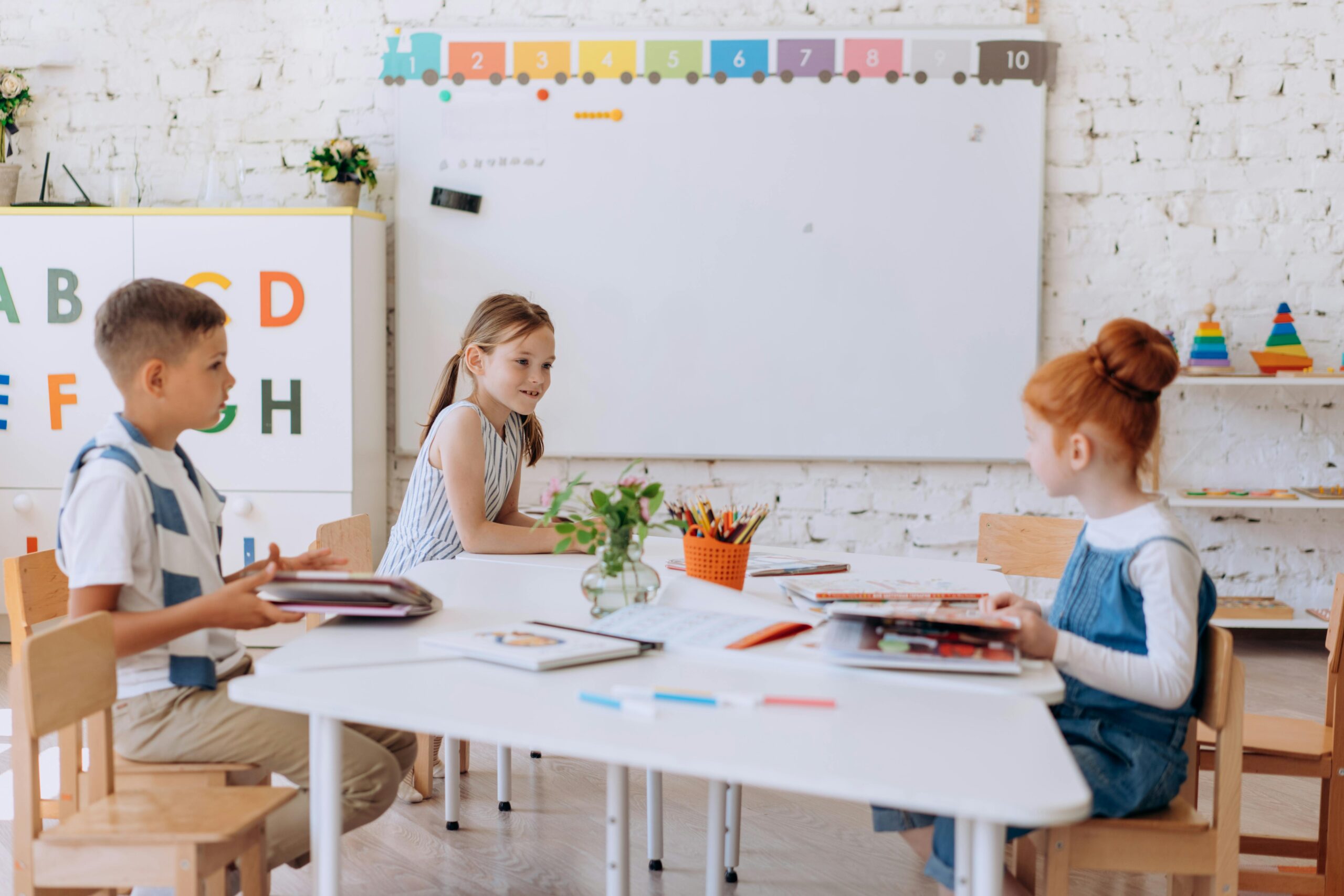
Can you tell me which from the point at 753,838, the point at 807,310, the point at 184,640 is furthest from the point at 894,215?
the point at 184,640

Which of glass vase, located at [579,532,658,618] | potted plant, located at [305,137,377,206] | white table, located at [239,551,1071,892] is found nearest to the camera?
white table, located at [239,551,1071,892]

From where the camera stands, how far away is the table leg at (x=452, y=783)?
2.12m

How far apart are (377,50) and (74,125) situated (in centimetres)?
108

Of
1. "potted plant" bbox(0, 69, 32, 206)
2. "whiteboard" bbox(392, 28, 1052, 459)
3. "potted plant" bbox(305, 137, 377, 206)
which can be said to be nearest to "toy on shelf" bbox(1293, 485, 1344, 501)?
"whiteboard" bbox(392, 28, 1052, 459)

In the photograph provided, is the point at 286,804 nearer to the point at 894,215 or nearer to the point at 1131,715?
the point at 1131,715

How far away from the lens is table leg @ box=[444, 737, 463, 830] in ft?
6.94

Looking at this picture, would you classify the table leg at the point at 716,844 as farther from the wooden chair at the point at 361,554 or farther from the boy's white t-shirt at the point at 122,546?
the boy's white t-shirt at the point at 122,546

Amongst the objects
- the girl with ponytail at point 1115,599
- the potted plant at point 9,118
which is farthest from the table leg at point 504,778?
the potted plant at point 9,118

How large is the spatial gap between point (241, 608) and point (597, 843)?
0.97 metres

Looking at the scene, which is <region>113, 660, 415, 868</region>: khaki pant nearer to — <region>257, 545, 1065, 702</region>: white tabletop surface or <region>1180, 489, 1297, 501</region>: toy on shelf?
<region>257, 545, 1065, 702</region>: white tabletop surface

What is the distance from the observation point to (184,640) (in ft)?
4.83

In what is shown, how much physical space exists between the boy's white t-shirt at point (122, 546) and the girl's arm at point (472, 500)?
1.96 feet

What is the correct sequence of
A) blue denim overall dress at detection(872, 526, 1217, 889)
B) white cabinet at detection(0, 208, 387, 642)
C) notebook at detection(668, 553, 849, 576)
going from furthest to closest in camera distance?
white cabinet at detection(0, 208, 387, 642)
notebook at detection(668, 553, 849, 576)
blue denim overall dress at detection(872, 526, 1217, 889)

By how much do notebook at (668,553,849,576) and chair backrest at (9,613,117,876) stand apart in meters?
0.89
